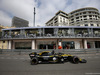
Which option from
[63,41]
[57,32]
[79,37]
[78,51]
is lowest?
[78,51]

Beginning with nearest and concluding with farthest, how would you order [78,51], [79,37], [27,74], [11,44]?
[27,74], [78,51], [79,37], [11,44]

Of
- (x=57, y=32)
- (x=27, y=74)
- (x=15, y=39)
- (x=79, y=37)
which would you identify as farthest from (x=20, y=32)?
(x=79, y=37)

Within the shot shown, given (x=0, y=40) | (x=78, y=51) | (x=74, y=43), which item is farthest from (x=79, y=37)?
(x=0, y=40)

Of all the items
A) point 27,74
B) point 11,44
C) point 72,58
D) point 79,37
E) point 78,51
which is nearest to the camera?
point 27,74

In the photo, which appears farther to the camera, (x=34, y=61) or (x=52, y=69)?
(x=34, y=61)

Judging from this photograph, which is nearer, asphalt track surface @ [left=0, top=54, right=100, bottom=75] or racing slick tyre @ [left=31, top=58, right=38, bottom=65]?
asphalt track surface @ [left=0, top=54, right=100, bottom=75]

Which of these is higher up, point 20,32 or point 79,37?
point 20,32

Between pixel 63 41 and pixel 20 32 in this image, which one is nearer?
pixel 63 41

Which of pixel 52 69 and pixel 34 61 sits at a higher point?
pixel 34 61

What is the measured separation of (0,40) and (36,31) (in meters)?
11.6

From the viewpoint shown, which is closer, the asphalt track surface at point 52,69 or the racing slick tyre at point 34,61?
the asphalt track surface at point 52,69

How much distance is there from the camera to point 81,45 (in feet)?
51.0

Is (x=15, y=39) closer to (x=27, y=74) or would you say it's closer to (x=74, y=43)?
(x=27, y=74)

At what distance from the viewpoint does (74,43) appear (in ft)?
50.3
